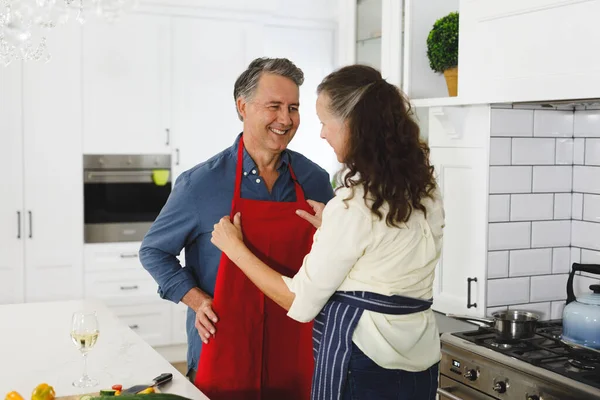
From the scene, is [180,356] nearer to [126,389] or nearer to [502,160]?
[502,160]

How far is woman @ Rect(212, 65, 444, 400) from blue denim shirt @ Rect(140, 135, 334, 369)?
43 centimetres

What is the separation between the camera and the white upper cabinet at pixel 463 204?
2.81m

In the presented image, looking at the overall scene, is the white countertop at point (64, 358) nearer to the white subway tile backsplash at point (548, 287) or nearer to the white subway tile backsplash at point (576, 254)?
the white subway tile backsplash at point (548, 287)

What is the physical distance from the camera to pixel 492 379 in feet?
7.91

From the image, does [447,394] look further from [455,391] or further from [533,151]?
[533,151]

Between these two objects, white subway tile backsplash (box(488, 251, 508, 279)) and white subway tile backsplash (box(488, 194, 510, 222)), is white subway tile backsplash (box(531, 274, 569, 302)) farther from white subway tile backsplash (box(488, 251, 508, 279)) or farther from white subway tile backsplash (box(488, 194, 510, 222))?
white subway tile backsplash (box(488, 194, 510, 222))

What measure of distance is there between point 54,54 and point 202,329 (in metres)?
2.84

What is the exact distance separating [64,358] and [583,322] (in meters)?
1.59

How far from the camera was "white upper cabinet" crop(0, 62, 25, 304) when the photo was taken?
4250 millimetres

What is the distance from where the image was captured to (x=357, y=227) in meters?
1.67

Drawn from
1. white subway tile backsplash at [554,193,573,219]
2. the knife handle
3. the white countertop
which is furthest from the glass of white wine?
white subway tile backsplash at [554,193,573,219]

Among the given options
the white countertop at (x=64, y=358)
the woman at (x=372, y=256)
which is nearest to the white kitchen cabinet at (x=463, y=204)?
the woman at (x=372, y=256)

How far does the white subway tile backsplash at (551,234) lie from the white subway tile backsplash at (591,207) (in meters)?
0.09

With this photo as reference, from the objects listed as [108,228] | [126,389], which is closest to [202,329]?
[126,389]
